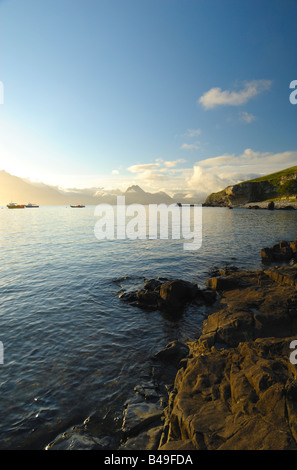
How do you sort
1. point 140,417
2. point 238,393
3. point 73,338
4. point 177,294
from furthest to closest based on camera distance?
1. point 177,294
2. point 73,338
3. point 140,417
4. point 238,393

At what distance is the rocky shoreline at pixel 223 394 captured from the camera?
5.80 metres

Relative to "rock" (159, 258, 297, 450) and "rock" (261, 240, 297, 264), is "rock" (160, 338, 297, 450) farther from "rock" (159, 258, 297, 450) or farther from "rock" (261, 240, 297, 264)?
"rock" (261, 240, 297, 264)

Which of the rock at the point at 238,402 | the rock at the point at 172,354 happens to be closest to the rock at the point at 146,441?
the rock at the point at 238,402

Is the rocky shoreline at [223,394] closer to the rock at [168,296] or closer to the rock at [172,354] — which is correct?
the rock at [172,354]

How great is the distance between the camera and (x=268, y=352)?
9.16m

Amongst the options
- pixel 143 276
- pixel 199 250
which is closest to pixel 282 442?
pixel 143 276

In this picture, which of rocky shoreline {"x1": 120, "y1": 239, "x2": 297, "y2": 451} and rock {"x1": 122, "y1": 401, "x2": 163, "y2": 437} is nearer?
rocky shoreline {"x1": 120, "y1": 239, "x2": 297, "y2": 451}

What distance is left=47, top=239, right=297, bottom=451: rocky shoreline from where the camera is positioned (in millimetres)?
5801

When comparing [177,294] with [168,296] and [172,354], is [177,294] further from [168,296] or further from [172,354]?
[172,354]

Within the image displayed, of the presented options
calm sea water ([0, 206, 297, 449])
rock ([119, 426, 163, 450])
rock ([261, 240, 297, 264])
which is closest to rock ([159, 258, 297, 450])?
rock ([119, 426, 163, 450])

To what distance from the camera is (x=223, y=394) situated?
744cm

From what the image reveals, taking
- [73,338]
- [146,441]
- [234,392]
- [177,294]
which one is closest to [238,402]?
[234,392]

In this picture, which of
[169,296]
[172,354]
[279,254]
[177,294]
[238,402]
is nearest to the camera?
[238,402]

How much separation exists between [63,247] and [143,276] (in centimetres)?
2352
